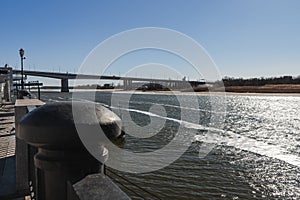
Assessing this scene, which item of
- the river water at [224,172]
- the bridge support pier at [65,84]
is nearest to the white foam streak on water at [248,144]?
the river water at [224,172]

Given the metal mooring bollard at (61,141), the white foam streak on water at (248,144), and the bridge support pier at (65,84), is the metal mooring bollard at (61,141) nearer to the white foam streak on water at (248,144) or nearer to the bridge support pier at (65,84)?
the white foam streak on water at (248,144)

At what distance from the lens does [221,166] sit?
42.3 feet

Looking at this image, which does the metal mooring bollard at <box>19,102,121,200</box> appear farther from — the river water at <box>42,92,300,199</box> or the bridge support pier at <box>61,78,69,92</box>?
the bridge support pier at <box>61,78,69,92</box>

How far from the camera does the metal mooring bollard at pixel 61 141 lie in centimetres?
Answer: 152

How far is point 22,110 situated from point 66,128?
4.51 m

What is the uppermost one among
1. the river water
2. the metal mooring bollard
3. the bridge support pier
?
the bridge support pier

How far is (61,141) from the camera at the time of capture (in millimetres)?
1518

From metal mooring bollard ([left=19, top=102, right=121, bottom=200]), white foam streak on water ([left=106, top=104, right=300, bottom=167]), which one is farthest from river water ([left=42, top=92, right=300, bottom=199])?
metal mooring bollard ([left=19, top=102, right=121, bottom=200])

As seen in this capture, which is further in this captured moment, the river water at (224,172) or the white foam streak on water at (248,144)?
the white foam streak on water at (248,144)

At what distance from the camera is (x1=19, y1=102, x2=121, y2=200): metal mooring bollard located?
4.99 ft

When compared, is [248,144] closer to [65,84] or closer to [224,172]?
[224,172]

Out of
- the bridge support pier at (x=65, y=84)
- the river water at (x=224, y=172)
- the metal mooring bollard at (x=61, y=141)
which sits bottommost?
the river water at (x=224, y=172)

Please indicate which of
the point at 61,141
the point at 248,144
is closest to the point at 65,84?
the point at 248,144

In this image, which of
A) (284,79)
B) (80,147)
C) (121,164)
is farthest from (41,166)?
(284,79)
